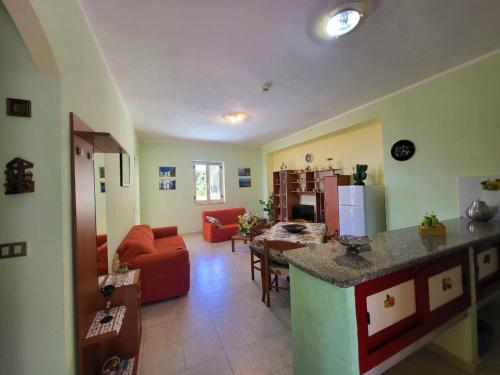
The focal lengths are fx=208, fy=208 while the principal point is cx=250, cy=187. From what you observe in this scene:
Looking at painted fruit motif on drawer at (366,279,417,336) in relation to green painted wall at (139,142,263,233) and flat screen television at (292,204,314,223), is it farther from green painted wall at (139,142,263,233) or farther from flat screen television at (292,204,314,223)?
green painted wall at (139,142,263,233)

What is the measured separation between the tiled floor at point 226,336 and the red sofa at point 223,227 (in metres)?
2.17

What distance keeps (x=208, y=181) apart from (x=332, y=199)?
397 cm

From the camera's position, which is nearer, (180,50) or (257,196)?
(180,50)

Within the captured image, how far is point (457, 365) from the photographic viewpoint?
158 centimetres

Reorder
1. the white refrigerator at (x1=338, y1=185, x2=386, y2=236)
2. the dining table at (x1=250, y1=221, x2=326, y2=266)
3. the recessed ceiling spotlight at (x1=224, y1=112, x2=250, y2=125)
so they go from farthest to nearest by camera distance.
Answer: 1. the recessed ceiling spotlight at (x1=224, y1=112, x2=250, y2=125)
2. the white refrigerator at (x1=338, y1=185, x2=386, y2=236)
3. the dining table at (x1=250, y1=221, x2=326, y2=266)

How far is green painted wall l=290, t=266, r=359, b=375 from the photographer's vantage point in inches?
39.5

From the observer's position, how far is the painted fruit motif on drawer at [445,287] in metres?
1.32

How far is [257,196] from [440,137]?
534 centimetres

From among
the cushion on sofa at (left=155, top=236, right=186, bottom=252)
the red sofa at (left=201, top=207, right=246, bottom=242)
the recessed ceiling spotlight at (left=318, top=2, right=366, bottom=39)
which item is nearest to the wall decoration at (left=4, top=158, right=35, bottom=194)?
the recessed ceiling spotlight at (left=318, top=2, right=366, bottom=39)

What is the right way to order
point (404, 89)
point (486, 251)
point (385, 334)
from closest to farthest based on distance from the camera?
point (385, 334), point (486, 251), point (404, 89)

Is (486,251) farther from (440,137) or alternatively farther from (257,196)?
(257,196)

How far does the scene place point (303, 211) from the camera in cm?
582

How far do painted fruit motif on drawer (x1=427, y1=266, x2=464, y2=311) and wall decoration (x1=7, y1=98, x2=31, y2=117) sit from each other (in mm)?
2381

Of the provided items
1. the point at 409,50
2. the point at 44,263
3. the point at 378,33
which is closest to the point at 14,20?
the point at 44,263
